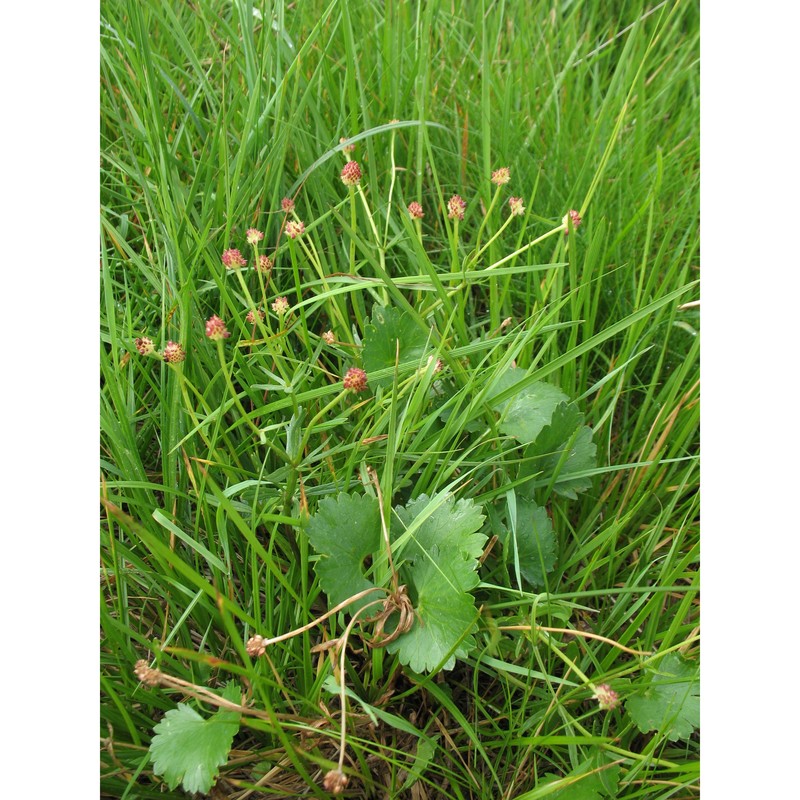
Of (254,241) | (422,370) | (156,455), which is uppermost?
(254,241)

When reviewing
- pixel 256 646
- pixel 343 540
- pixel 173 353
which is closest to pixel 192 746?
pixel 256 646

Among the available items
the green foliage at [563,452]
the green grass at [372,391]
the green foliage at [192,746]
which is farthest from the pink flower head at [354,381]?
the green foliage at [192,746]

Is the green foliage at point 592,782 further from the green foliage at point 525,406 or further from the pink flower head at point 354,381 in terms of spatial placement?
the pink flower head at point 354,381

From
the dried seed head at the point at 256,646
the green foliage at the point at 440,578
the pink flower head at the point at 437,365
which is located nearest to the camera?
the dried seed head at the point at 256,646

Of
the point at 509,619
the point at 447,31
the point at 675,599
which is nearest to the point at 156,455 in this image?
the point at 509,619

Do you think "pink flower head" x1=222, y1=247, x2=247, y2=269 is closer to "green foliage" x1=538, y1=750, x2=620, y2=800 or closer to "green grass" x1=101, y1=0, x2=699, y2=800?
"green grass" x1=101, y1=0, x2=699, y2=800

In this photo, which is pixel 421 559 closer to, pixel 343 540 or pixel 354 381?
pixel 343 540
